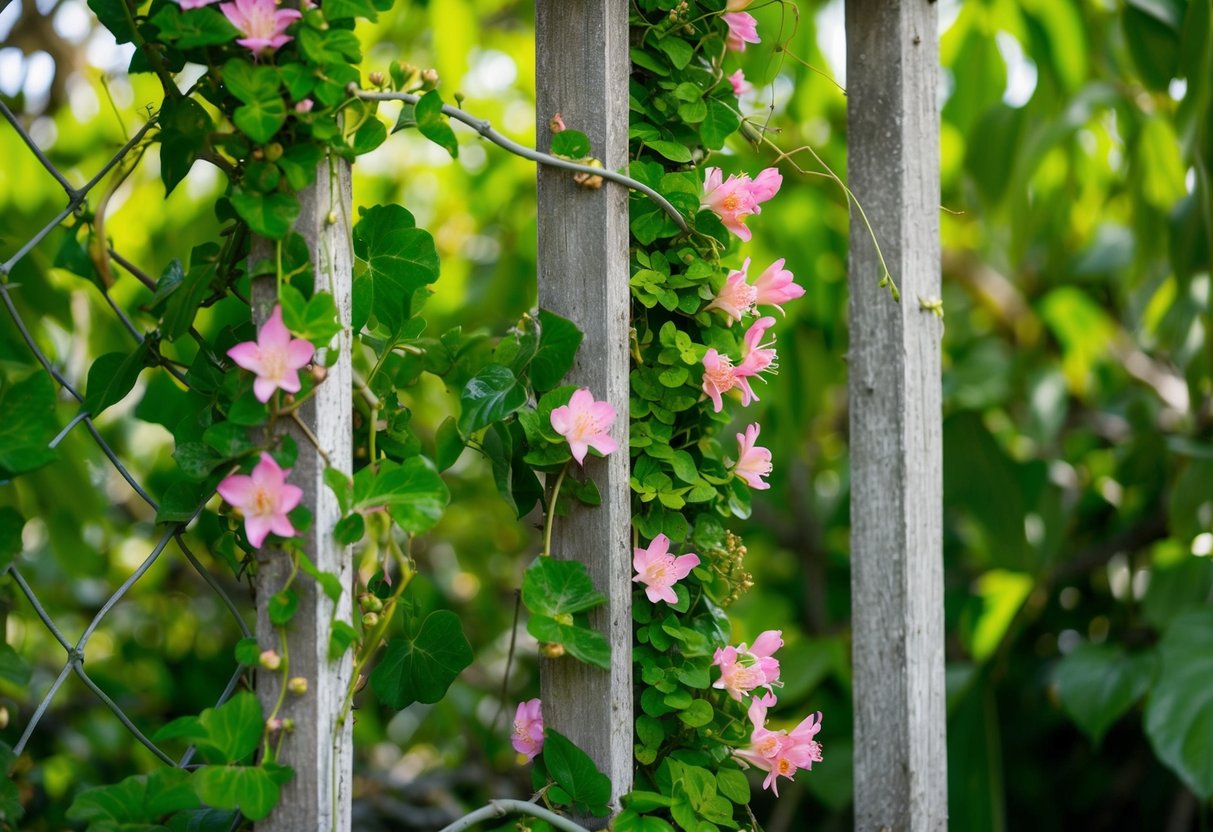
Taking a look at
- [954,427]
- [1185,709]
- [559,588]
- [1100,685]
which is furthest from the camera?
[954,427]

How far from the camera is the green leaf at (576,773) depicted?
0.68 meters

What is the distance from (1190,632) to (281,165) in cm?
131

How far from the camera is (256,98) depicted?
23.0 inches

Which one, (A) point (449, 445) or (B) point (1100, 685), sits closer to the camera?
(A) point (449, 445)

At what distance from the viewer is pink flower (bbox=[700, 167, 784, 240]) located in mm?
747

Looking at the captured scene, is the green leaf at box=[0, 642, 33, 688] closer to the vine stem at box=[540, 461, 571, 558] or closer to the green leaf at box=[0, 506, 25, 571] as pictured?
the green leaf at box=[0, 506, 25, 571]

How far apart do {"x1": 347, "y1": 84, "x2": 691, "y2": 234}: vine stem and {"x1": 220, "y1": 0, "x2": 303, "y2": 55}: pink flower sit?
0.06 metres

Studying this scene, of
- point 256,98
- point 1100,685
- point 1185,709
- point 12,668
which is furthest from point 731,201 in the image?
point 1100,685

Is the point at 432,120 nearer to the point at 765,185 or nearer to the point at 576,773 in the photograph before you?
the point at 765,185

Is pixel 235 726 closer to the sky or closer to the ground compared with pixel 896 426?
closer to the ground

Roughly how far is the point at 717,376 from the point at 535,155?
19 centimetres

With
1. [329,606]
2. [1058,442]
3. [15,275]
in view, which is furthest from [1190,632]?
[15,275]

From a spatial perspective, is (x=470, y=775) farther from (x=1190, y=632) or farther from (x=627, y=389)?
(x=627, y=389)

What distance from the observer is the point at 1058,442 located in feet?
6.87
